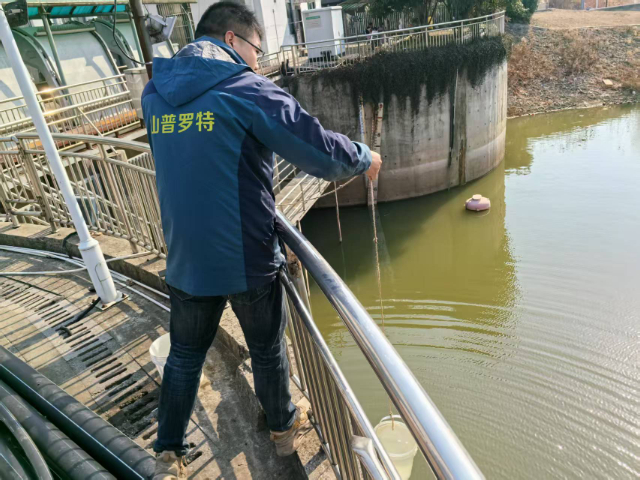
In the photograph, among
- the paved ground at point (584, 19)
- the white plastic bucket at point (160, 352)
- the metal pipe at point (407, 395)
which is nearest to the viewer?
the metal pipe at point (407, 395)

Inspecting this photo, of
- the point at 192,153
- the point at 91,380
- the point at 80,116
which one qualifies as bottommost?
the point at 91,380

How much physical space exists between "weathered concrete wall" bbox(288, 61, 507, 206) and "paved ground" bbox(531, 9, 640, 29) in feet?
70.6

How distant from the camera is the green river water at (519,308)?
635 centimetres

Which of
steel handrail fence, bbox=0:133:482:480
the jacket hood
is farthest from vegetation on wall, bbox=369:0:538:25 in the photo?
the jacket hood

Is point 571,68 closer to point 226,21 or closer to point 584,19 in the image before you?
point 584,19

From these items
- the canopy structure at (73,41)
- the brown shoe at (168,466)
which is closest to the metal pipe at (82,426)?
the brown shoe at (168,466)

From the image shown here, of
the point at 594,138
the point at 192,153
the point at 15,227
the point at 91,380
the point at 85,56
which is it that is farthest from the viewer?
the point at 594,138

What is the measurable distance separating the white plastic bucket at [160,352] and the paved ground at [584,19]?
37.3 m

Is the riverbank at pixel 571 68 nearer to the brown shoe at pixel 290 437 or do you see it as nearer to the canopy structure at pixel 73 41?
the canopy structure at pixel 73 41

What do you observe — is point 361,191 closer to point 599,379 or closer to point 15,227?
point 599,379

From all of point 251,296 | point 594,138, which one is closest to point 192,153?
point 251,296

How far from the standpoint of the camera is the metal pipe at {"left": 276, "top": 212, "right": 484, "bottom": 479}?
695 mm

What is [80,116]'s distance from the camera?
1051 centimetres

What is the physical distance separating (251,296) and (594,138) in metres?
22.7
